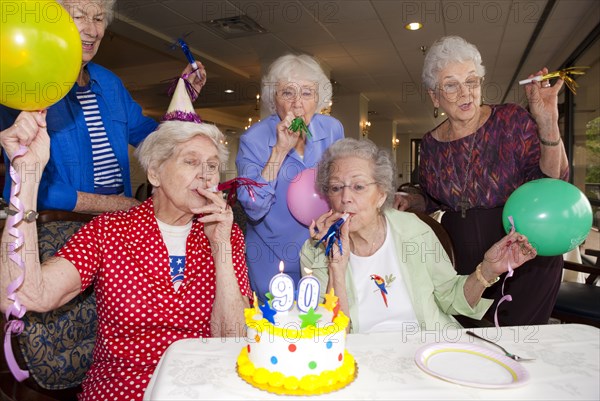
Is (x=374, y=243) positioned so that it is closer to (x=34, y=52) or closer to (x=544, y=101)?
(x=544, y=101)

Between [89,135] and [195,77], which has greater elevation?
[195,77]

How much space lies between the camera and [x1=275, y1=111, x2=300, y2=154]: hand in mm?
2088

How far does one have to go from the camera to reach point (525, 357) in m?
1.24

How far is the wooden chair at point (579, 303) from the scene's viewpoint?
3.01 meters

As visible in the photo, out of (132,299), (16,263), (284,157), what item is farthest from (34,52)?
(284,157)

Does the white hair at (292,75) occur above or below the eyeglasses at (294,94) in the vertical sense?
above

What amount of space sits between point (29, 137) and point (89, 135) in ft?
2.57

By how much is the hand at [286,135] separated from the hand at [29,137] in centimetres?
101

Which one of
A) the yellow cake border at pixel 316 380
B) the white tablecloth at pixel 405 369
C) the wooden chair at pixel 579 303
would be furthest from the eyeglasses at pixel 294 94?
the wooden chair at pixel 579 303

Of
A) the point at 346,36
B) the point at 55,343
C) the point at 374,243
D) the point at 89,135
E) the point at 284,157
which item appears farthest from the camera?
the point at 346,36

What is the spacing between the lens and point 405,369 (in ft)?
3.80

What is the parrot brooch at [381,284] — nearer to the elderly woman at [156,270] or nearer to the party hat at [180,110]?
the elderly woman at [156,270]

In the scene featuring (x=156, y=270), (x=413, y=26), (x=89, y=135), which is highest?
(x=413, y=26)

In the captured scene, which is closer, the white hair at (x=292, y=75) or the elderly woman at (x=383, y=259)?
the elderly woman at (x=383, y=259)
